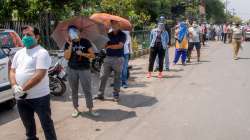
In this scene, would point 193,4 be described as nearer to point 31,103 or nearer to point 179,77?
point 179,77

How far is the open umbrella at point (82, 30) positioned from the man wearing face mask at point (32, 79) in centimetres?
245

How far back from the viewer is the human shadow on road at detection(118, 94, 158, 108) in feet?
28.8

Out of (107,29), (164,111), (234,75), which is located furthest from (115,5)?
(164,111)

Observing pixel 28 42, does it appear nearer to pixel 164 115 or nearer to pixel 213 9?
pixel 164 115

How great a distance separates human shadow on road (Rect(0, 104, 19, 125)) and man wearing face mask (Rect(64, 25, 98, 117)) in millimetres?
1181

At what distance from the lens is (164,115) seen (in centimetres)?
771

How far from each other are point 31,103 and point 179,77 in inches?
309

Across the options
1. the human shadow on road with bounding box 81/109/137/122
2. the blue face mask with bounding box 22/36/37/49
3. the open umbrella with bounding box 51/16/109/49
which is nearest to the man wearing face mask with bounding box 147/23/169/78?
the open umbrella with bounding box 51/16/109/49

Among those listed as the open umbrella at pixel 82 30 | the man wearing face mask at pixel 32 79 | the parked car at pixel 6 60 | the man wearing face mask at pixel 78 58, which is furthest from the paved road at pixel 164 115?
the open umbrella at pixel 82 30

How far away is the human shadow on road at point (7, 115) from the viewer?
771cm

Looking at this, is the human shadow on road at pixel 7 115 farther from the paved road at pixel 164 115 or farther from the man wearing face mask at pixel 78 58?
the man wearing face mask at pixel 78 58

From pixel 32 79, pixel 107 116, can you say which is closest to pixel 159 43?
pixel 107 116

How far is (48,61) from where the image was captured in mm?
5277

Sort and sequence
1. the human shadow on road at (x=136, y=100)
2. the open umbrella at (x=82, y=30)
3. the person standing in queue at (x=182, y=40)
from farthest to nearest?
the person standing in queue at (x=182, y=40) < the human shadow on road at (x=136, y=100) < the open umbrella at (x=82, y=30)
